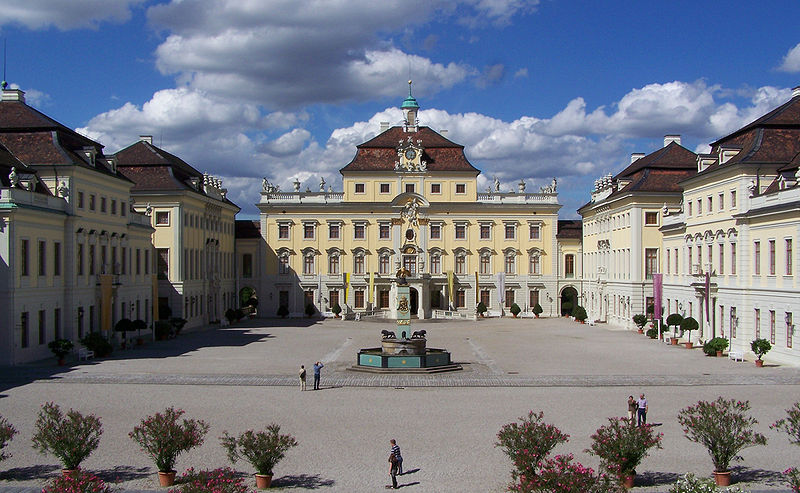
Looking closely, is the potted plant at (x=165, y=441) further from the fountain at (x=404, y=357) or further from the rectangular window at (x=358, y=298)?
the rectangular window at (x=358, y=298)

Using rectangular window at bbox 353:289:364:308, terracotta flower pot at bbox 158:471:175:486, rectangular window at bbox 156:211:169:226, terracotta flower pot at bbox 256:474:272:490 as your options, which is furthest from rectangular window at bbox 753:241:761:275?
rectangular window at bbox 353:289:364:308

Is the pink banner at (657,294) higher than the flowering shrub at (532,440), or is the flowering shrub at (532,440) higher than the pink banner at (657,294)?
the pink banner at (657,294)

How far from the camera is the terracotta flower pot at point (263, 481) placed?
18.0 metres

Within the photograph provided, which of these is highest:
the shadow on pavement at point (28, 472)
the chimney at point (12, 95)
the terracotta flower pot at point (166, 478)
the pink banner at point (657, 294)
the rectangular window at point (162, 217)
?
the chimney at point (12, 95)

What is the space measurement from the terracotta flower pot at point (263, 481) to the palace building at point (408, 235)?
61778 millimetres

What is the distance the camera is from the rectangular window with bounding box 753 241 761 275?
41.9 m

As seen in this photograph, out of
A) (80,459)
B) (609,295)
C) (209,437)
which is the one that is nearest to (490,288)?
(609,295)

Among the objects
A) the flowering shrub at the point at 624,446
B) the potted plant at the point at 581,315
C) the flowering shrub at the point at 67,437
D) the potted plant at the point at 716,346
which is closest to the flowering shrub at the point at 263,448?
the flowering shrub at the point at 67,437

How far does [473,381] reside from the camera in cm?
3434

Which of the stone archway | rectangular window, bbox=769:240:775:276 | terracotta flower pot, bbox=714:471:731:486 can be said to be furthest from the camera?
the stone archway

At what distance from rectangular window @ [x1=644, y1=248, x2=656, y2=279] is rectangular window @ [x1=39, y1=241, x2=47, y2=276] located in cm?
4114

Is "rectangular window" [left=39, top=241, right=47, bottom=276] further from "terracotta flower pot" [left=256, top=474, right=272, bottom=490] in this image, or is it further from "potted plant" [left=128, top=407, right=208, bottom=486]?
"terracotta flower pot" [left=256, top=474, right=272, bottom=490]

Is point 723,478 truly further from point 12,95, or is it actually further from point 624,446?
point 12,95

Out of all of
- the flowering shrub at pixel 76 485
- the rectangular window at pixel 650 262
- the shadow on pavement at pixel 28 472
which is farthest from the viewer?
the rectangular window at pixel 650 262
